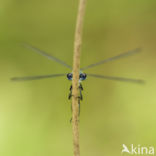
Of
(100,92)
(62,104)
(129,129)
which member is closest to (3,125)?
(62,104)

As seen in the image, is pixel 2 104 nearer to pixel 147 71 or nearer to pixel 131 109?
pixel 131 109

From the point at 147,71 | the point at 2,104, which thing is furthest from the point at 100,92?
the point at 2,104

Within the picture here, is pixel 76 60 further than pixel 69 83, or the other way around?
pixel 69 83

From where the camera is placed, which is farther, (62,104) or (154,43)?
(154,43)

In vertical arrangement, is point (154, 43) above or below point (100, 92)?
A: above

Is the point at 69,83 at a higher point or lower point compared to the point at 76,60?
higher

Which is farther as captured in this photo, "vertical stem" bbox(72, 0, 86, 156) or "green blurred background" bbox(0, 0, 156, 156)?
"green blurred background" bbox(0, 0, 156, 156)

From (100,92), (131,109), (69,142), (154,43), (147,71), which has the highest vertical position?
(154,43)

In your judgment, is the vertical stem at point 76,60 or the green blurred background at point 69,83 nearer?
the vertical stem at point 76,60
